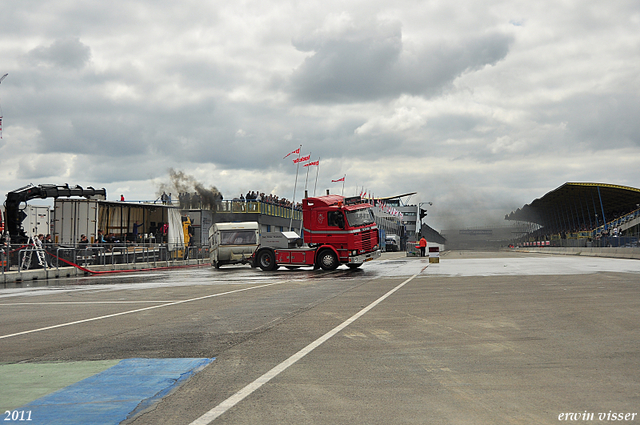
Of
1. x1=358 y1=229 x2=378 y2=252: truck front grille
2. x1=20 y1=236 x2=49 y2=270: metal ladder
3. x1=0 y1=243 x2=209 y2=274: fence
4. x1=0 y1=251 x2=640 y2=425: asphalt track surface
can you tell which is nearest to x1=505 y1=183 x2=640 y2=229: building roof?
x1=358 y1=229 x2=378 y2=252: truck front grille


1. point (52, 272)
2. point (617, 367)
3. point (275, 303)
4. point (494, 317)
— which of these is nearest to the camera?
point (617, 367)

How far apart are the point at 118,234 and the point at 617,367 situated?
33309 millimetres

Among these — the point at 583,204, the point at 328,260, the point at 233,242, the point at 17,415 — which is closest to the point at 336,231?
the point at 328,260

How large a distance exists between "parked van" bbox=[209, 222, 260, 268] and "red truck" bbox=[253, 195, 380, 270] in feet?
20.9

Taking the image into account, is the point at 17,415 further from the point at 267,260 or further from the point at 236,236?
the point at 236,236

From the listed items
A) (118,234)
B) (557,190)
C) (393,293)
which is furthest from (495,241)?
(393,293)

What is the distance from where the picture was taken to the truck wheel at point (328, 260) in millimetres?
27016

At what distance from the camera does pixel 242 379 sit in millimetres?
5875

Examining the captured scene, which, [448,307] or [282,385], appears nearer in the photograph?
[282,385]

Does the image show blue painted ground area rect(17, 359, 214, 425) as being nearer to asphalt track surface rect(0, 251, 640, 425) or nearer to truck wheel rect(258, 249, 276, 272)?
asphalt track surface rect(0, 251, 640, 425)

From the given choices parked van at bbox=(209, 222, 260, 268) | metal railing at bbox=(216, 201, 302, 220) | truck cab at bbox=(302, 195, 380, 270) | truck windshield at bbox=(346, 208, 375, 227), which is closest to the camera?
truck cab at bbox=(302, 195, 380, 270)

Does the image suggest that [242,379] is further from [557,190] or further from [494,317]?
[557,190]

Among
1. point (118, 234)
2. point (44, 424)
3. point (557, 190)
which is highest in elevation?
point (557, 190)

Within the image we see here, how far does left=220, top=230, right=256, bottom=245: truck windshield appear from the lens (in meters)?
34.1
